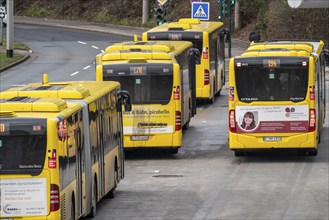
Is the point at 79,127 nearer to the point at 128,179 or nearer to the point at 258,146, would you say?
the point at 128,179

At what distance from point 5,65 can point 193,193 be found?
1467 inches

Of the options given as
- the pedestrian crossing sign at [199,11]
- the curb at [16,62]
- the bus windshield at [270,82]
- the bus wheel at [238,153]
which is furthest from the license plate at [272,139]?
the curb at [16,62]

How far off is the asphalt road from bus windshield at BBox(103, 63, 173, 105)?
170 cm

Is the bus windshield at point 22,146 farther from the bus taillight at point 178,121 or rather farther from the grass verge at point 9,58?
the grass verge at point 9,58

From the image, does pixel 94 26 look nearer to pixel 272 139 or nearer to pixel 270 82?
pixel 270 82

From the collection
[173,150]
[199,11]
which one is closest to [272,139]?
[173,150]

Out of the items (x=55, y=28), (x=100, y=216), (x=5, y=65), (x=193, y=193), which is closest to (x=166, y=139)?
(x=193, y=193)

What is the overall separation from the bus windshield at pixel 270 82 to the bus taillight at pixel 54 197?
1260cm

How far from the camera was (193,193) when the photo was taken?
25.4 m

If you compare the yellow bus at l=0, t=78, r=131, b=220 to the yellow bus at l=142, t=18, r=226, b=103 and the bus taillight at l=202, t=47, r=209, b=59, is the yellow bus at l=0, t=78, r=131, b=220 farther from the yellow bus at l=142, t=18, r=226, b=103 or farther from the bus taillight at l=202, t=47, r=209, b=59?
the bus taillight at l=202, t=47, r=209, b=59

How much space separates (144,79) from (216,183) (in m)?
4.96

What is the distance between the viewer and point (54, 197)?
1803 cm

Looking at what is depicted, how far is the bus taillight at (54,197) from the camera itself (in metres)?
18.0

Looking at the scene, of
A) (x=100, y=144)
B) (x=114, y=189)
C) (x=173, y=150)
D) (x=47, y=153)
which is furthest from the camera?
(x=173, y=150)
